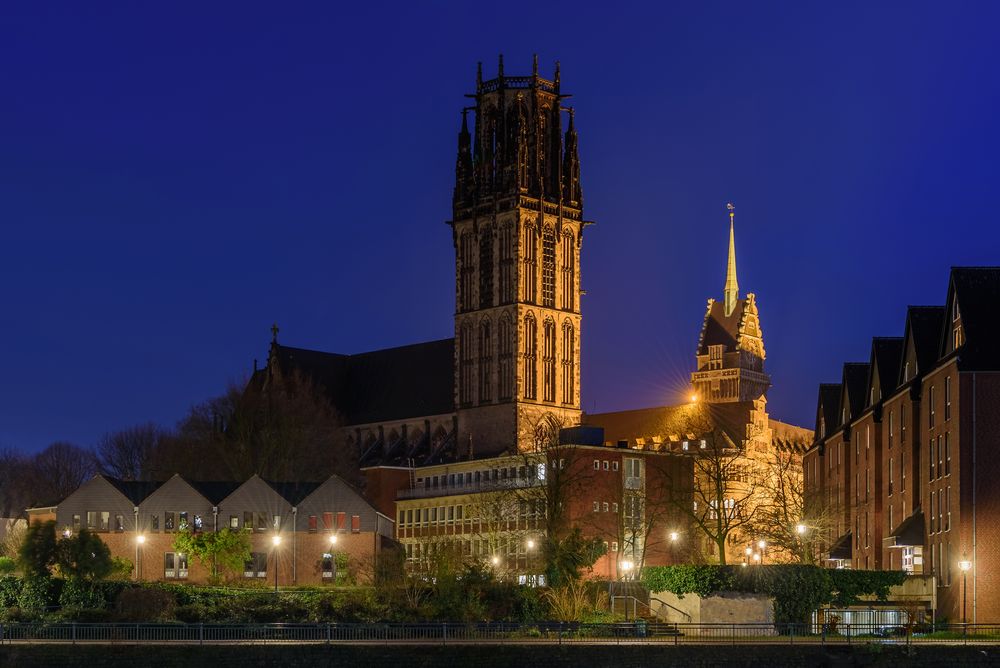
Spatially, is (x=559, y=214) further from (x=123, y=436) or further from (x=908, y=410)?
(x=908, y=410)

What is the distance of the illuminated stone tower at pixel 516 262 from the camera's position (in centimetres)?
17138

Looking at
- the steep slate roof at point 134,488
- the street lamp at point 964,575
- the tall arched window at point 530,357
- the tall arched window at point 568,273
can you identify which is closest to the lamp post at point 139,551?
the steep slate roof at point 134,488

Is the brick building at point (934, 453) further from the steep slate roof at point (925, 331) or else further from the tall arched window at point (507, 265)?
the tall arched window at point (507, 265)

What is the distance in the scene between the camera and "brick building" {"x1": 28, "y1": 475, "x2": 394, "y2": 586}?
4781 inches

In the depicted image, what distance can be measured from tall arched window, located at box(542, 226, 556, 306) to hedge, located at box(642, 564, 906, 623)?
9736cm

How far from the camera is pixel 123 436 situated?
190750mm

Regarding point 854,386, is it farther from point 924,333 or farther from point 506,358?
point 506,358

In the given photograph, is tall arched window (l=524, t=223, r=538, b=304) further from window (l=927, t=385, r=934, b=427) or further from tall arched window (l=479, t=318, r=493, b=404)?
window (l=927, t=385, r=934, b=427)

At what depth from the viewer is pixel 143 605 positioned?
8425 centimetres

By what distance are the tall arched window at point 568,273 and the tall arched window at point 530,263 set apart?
3605mm

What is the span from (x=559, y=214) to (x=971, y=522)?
9818 centimetres

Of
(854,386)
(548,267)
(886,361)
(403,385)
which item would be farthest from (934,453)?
(403,385)
